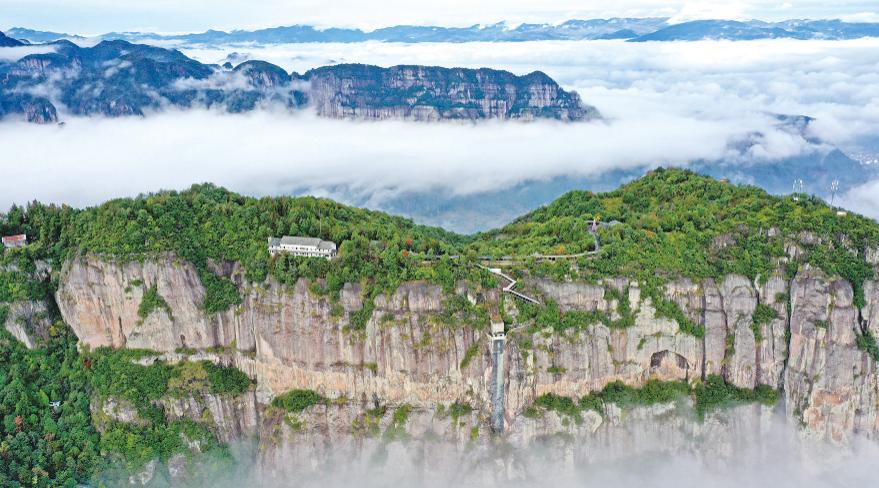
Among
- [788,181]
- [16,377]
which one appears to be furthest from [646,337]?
[788,181]

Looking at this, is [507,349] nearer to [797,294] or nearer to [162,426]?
[797,294]

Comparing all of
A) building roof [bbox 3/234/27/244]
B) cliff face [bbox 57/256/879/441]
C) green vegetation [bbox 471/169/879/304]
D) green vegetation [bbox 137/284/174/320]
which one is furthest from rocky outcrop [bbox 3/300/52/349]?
green vegetation [bbox 471/169/879/304]

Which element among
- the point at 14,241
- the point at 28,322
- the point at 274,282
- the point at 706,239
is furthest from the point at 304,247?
the point at 706,239

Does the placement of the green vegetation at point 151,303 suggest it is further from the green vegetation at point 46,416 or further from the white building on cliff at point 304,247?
the white building on cliff at point 304,247

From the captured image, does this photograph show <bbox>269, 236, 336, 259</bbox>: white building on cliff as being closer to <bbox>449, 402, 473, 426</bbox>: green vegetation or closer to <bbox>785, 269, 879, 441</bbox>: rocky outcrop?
<bbox>449, 402, 473, 426</bbox>: green vegetation

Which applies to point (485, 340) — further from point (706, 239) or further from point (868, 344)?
point (868, 344)
